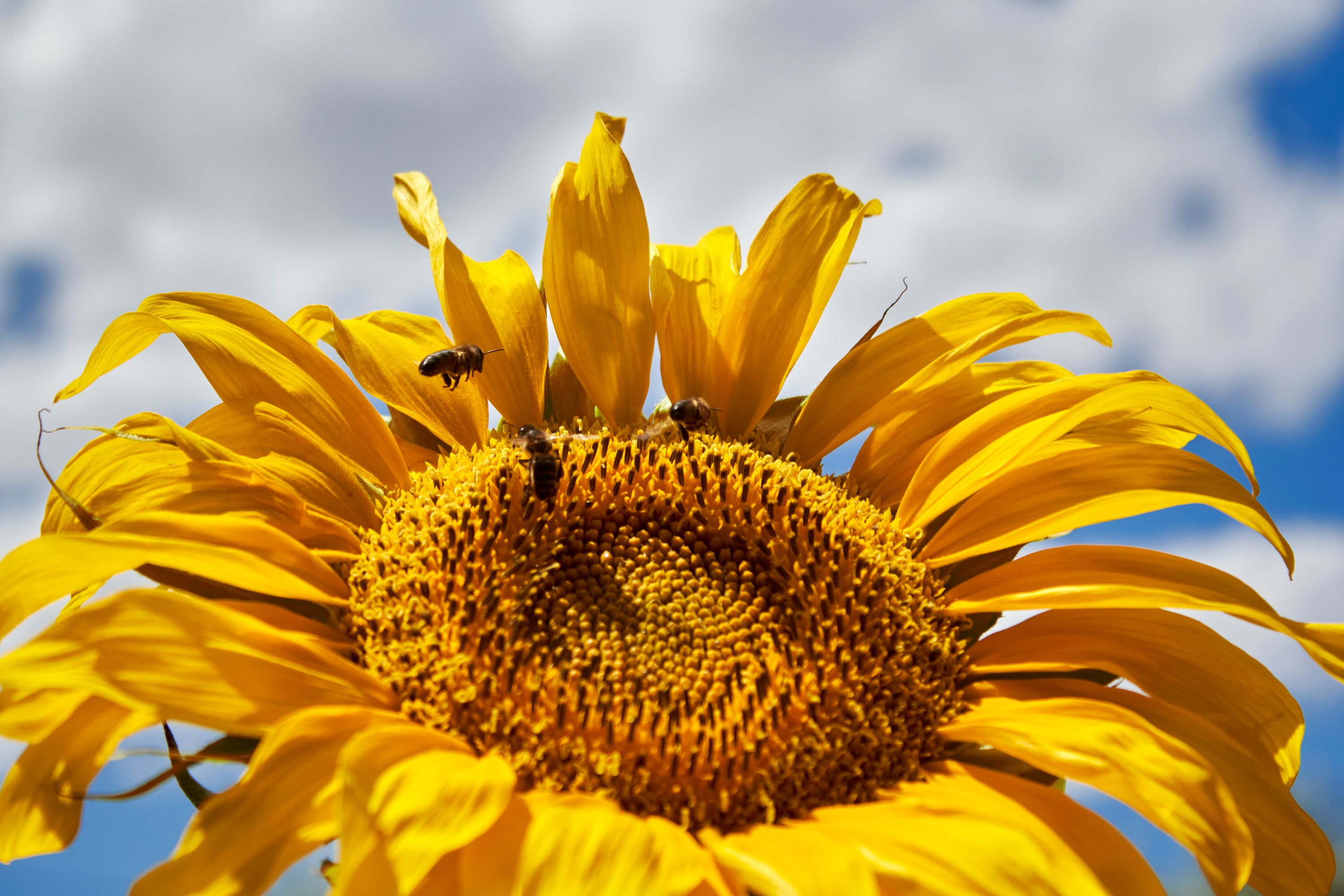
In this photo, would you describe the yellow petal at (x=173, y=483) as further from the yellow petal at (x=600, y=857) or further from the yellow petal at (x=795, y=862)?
the yellow petal at (x=795, y=862)

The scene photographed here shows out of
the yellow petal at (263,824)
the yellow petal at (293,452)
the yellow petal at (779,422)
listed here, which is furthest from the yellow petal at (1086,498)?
the yellow petal at (263,824)

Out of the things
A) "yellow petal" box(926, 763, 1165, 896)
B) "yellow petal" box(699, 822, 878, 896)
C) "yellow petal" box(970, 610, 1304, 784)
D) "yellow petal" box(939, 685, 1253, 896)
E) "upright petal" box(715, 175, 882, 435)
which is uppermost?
"upright petal" box(715, 175, 882, 435)

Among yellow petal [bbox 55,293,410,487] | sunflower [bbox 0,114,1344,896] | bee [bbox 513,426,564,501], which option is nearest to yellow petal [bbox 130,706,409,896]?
sunflower [bbox 0,114,1344,896]

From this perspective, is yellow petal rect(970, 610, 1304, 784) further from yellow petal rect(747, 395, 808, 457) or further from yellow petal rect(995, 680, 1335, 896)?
yellow petal rect(747, 395, 808, 457)

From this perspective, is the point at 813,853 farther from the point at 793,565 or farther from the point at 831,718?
the point at 793,565

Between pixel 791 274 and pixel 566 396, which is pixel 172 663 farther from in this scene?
pixel 791 274

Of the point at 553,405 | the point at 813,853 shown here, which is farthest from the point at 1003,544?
the point at 553,405
